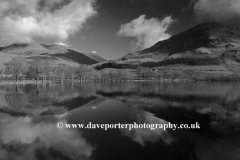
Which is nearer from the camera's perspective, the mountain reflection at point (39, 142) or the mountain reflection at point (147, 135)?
the mountain reflection at point (39, 142)

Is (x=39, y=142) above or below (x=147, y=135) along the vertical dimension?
below

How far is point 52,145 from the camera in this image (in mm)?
20719

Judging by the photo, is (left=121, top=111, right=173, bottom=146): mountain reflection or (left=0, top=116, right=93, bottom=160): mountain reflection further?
(left=121, top=111, right=173, bottom=146): mountain reflection

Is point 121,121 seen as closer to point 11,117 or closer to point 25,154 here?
point 25,154

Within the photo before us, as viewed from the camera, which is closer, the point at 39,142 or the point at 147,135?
the point at 39,142

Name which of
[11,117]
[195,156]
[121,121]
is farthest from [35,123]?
[195,156]

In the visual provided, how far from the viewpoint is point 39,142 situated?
2180 centimetres

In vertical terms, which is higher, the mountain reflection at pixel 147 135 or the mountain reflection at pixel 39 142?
the mountain reflection at pixel 147 135

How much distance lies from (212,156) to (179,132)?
24.0 ft

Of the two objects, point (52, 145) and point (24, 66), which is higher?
point (24, 66)

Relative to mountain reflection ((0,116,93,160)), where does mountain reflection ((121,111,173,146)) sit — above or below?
above

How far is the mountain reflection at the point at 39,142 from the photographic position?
723 inches

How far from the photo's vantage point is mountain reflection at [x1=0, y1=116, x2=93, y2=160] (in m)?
18.4

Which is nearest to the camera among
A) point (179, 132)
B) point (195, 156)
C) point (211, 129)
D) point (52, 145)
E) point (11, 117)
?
point (195, 156)
